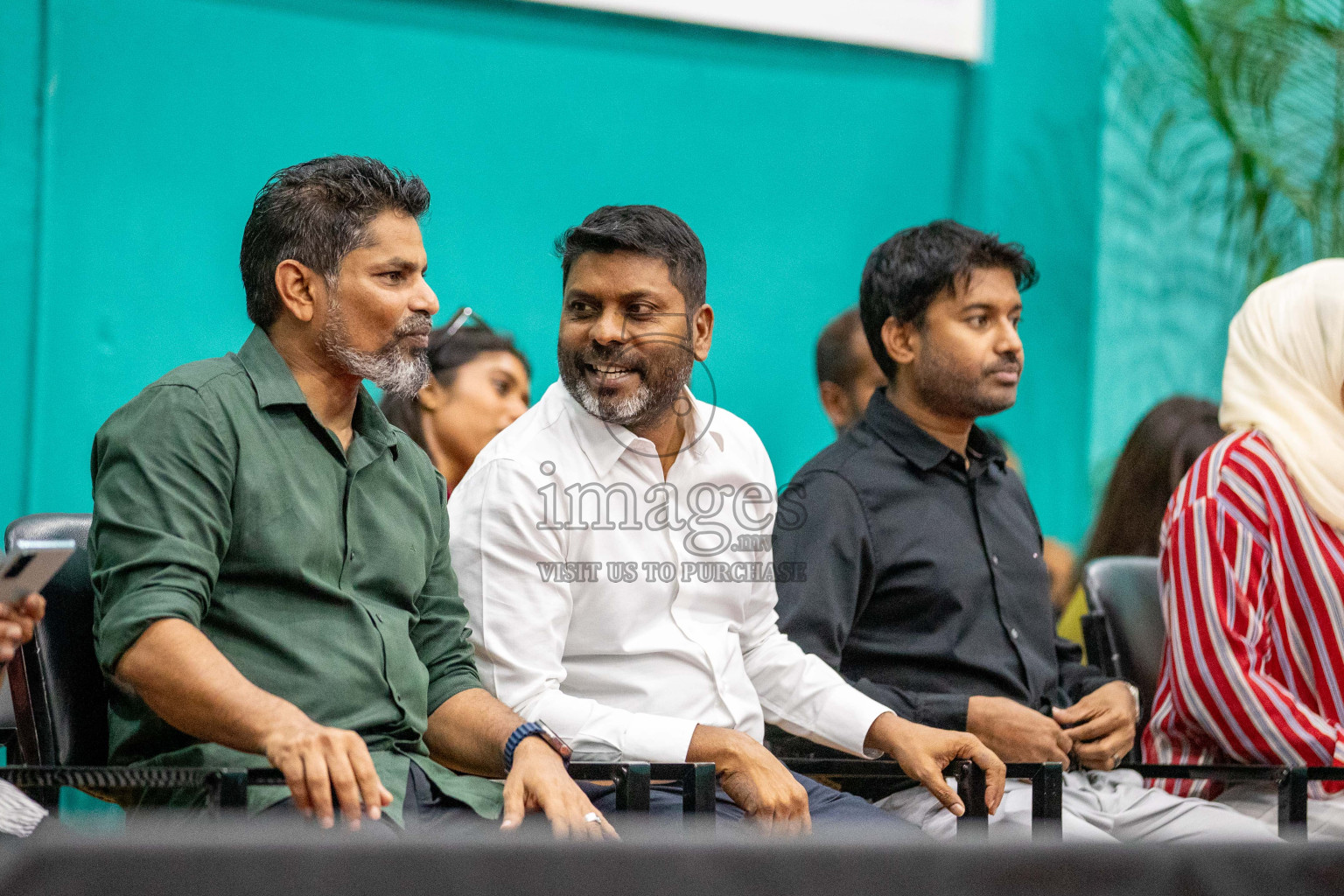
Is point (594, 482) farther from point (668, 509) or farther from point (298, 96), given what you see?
point (298, 96)

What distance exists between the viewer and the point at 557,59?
3838 millimetres

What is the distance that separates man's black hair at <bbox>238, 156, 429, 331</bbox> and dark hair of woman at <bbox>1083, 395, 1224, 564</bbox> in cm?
213

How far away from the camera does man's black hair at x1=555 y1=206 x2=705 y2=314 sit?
2.17 metres

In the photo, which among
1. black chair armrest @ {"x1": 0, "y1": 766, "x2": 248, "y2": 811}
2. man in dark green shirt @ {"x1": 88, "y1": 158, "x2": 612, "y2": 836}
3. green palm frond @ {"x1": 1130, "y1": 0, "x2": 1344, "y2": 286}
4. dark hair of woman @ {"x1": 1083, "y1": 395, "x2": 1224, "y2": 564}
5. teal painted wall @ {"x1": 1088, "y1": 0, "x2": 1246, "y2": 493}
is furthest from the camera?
teal painted wall @ {"x1": 1088, "y1": 0, "x2": 1246, "y2": 493}

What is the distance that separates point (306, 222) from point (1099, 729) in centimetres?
159

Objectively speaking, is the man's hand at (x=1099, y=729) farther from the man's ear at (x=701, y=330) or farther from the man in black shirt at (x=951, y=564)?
the man's ear at (x=701, y=330)

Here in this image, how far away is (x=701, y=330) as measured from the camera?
2.31 m

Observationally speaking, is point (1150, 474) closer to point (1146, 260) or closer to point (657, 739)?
point (1146, 260)

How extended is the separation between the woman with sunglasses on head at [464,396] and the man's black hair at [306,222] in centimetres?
149

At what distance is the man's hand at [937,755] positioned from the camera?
2.00 metres

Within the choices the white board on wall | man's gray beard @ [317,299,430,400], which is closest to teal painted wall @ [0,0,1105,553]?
the white board on wall

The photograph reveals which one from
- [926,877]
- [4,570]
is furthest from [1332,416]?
[4,570]

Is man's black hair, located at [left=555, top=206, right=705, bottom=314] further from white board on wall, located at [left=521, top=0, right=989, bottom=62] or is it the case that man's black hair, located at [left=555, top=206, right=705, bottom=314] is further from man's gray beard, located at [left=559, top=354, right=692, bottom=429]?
white board on wall, located at [left=521, top=0, right=989, bottom=62]

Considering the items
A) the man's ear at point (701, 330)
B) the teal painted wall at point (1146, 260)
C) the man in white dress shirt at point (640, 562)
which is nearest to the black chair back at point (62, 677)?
the man in white dress shirt at point (640, 562)
